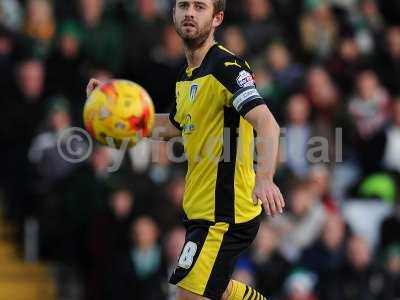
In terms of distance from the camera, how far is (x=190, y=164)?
776cm

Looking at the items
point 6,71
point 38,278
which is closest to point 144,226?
point 38,278

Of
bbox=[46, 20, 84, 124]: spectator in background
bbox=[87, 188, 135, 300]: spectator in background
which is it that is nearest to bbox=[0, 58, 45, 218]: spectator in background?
bbox=[46, 20, 84, 124]: spectator in background

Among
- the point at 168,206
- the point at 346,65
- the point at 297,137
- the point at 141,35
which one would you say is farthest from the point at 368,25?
the point at 168,206

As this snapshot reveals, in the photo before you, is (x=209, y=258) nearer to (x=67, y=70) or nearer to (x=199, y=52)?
(x=199, y=52)

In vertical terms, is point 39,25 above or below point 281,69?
above

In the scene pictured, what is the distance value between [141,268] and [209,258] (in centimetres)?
452

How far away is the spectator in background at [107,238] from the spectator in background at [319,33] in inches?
185

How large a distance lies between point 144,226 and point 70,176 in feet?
3.56

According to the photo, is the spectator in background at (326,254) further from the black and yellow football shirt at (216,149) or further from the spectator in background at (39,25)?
the black and yellow football shirt at (216,149)

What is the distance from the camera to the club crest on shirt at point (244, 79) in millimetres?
7266

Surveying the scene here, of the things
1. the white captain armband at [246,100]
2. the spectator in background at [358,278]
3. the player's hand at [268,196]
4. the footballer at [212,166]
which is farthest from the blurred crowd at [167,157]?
the player's hand at [268,196]

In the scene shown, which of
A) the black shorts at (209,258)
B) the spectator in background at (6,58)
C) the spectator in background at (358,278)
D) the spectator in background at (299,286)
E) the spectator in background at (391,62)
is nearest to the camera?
the black shorts at (209,258)

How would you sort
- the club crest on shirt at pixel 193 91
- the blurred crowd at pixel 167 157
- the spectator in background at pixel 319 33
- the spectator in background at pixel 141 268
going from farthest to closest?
the spectator in background at pixel 319 33, the blurred crowd at pixel 167 157, the spectator in background at pixel 141 268, the club crest on shirt at pixel 193 91

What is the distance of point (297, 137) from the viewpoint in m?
13.8
